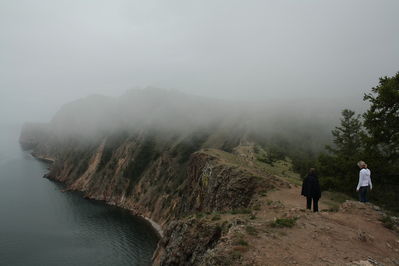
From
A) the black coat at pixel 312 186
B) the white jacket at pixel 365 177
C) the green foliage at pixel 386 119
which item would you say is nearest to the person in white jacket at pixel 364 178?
the white jacket at pixel 365 177

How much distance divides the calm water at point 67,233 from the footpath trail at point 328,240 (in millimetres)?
59188

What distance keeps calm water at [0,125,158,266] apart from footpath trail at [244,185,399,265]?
5919 centimetres

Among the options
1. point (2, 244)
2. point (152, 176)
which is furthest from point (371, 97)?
point (152, 176)

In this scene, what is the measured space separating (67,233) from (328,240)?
91.3m

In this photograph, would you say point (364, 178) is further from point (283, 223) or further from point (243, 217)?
point (243, 217)

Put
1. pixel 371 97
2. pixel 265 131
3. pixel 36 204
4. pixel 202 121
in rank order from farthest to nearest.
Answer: pixel 202 121 < pixel 36 204 < pixel 265 131 < pixel 371 97

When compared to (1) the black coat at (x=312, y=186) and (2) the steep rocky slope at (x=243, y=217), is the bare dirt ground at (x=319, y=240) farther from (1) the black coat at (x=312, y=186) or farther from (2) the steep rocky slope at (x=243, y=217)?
(1) the black coat at (x=312, y=186)

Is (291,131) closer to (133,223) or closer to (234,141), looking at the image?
(234,141)

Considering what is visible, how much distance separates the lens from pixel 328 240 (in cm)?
1609

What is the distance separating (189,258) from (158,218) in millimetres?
80628

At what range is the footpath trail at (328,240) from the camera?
546 inches

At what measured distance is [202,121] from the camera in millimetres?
170250

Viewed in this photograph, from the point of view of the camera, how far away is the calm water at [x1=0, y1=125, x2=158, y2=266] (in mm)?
70125

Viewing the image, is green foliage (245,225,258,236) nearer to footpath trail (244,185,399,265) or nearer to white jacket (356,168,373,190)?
footpath trail (244,185,399,265)
